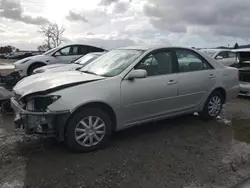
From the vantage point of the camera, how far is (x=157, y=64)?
5.19 metres

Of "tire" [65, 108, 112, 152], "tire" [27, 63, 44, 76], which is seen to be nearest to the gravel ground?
"tire" [65, 108, 112, 152]

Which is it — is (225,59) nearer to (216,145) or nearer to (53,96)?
(216,145)

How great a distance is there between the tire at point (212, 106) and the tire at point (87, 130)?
7.88ft

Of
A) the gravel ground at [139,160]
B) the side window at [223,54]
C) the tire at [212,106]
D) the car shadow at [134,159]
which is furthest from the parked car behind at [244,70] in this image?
the car shadow at [134,159]

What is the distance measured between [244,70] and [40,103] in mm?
6803

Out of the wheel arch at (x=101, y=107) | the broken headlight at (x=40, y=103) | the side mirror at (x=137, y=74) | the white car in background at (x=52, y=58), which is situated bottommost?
the wheel arch at (x=101, y=107)

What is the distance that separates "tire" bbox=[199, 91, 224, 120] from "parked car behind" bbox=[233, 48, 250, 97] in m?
2.95

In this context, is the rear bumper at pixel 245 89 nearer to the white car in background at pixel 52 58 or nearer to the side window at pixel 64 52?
the white car in background at pixel 52 58

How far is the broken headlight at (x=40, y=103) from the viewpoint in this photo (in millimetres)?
4062

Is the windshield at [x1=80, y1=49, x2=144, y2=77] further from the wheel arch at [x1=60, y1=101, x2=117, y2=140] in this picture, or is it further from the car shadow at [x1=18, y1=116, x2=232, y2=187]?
the car shadow at [x1=18, y1=116, x2=232, y2=187]

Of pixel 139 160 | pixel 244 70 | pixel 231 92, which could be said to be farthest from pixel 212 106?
pixel 244 70

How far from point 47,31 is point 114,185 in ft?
133

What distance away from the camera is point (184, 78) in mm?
5430

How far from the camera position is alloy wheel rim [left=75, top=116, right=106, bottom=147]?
13.9ft
